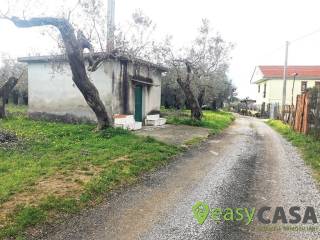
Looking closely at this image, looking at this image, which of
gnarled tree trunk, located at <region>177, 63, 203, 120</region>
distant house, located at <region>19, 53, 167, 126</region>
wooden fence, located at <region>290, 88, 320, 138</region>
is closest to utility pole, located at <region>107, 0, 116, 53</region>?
distant house, located at <region>19, 53, 167, 126</region>

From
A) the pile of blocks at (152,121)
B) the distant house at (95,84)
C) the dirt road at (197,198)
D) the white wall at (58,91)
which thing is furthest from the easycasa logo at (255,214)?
the pile of blocks at (152,121)

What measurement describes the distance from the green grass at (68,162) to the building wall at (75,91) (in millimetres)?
2164

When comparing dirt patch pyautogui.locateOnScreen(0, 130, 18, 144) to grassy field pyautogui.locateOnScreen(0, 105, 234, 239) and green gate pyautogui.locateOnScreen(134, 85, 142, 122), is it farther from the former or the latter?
green gate pyautogui.locateOnScreen(134, 85, 142, 122)

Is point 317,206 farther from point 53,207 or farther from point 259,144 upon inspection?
point 259,144

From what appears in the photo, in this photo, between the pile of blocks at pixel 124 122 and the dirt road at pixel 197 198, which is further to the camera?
the pile of blocks at pixel 124 122

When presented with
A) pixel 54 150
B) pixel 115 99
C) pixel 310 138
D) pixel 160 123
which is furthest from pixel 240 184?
pixel 160 123

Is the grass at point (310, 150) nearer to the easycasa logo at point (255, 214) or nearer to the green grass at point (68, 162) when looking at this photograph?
the easycasa logo at point (255, 214)

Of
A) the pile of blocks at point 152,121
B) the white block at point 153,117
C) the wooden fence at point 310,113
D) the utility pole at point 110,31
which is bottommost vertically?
the pile of blocks at point 152,121

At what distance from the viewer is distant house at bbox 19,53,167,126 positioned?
13508 mm

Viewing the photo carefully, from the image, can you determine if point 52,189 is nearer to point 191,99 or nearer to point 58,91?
point 58,91

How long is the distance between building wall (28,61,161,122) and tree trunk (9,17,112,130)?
→ 5.49 feet

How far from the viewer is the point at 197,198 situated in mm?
5246

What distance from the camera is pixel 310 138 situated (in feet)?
39.5

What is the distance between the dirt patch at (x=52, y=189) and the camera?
15.2 feet
